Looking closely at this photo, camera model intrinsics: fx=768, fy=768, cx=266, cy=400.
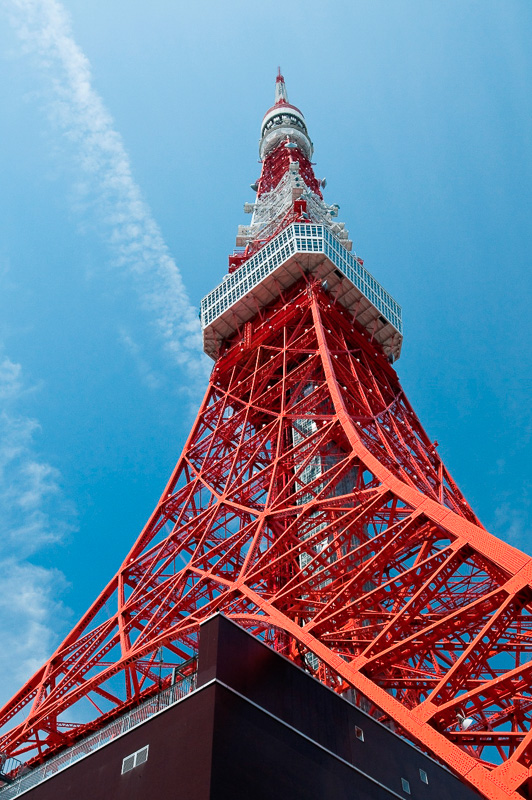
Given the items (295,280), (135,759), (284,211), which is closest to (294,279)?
(295,280)

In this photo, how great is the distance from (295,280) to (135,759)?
22.9 meters

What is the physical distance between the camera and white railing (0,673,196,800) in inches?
584

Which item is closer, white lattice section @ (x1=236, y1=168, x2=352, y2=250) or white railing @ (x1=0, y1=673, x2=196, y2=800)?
white railing @ (x1=0, y1=673, x2=196, y2=800)

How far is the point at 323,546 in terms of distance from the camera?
1018 inches

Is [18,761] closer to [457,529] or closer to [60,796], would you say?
[60,796]

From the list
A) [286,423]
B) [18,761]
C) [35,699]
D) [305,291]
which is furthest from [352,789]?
[305,291]

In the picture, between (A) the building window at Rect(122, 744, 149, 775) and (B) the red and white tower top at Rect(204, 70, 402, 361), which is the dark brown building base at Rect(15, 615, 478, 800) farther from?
(B) the red and white tower top at Rect(204, 70, 402, 361)

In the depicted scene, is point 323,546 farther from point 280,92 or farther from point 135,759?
point 280,92

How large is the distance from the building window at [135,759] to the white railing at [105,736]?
621 mm

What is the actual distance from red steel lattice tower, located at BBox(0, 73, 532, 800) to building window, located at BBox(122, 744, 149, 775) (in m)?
2.72

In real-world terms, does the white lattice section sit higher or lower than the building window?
higher

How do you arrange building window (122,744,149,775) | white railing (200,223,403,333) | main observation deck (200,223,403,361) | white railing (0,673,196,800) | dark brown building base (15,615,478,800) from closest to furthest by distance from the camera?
dark brown building base (15,615,478,800) < building window (122,744,149,775) < white railing (0,673,196,800) < main observation deck (200,223,403,361) < white railing (200,223,403,333)

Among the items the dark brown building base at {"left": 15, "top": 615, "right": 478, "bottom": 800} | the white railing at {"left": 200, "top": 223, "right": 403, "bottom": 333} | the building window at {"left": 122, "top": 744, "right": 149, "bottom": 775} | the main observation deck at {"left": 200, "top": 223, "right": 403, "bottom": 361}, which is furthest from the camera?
the white railing at {"left": 200, "top": 223, "right": 403, "bottom": 333}

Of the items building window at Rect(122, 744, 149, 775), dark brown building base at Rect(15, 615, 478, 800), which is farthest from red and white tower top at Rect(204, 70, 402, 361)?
building window at Rect(122, 744, 149, 775)
